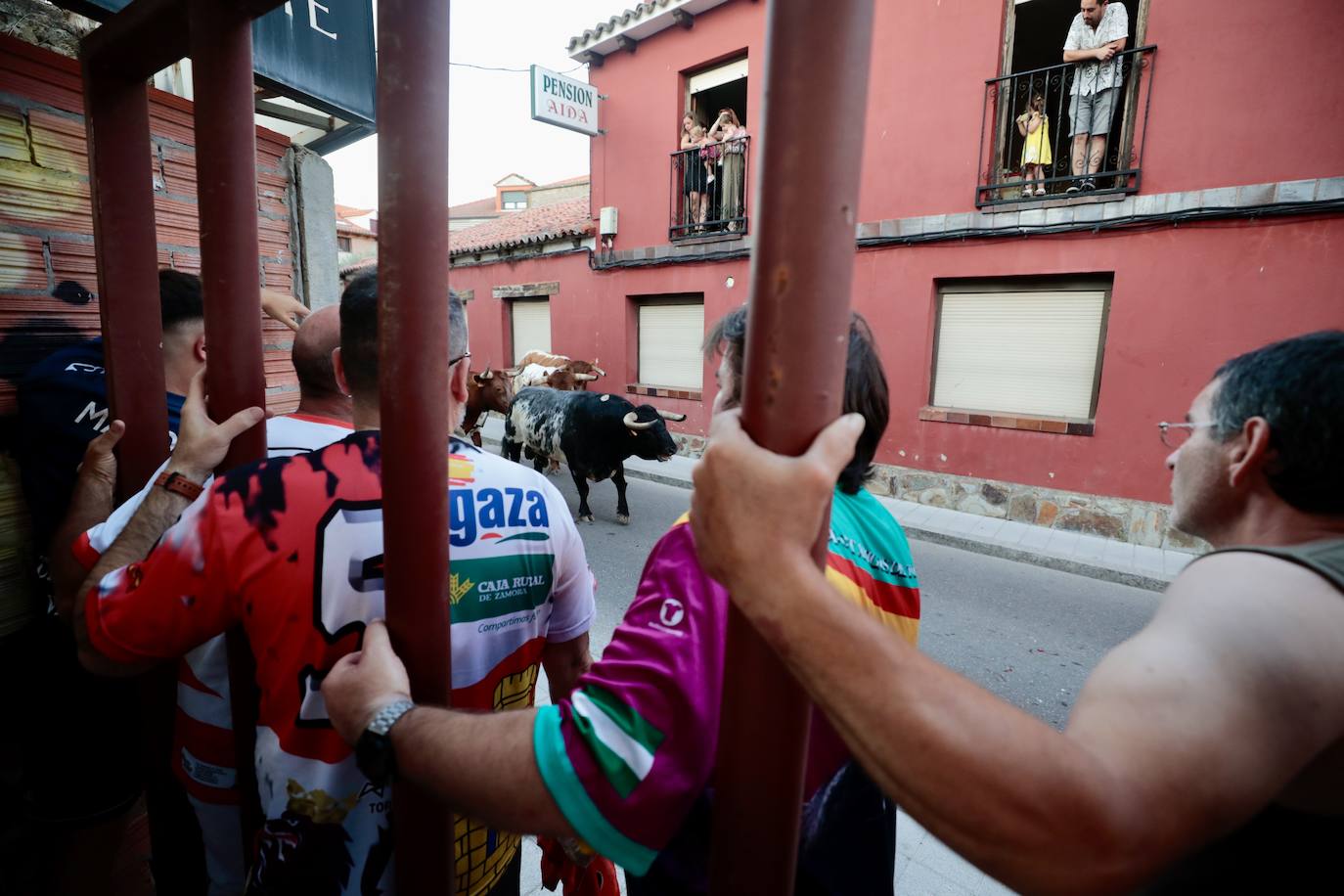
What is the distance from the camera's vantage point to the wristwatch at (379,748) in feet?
2.88

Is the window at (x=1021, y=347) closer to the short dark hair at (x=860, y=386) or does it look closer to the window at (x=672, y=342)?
Answer: the window at (x=672, y=342)

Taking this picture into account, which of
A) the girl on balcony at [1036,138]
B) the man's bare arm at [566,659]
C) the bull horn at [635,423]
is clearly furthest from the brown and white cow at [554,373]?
the man's bare arm at [566,659]

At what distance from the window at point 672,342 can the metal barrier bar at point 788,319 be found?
9.84 meters

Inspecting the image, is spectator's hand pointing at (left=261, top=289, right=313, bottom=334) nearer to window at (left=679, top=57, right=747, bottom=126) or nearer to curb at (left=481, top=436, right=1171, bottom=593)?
curb at (left=481, top=436, right=1171, bottom=593)

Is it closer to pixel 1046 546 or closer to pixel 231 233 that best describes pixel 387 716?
pixel 231 233

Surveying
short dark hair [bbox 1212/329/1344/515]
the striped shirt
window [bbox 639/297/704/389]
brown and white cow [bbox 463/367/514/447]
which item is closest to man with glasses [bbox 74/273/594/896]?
the striped shirt

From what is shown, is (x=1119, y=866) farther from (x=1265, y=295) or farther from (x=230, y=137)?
(x=1265, y=295)

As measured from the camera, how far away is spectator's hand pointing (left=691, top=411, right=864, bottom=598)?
66 cm

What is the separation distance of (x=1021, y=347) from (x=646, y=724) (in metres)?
8.05

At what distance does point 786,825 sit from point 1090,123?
871 cm

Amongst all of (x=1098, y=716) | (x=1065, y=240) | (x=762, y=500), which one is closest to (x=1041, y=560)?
(x=1065, y=240)

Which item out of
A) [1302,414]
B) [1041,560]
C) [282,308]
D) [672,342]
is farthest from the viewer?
[672,342]

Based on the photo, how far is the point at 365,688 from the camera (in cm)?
93

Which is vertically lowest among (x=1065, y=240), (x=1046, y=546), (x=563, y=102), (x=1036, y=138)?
(x=1046, y=546)
